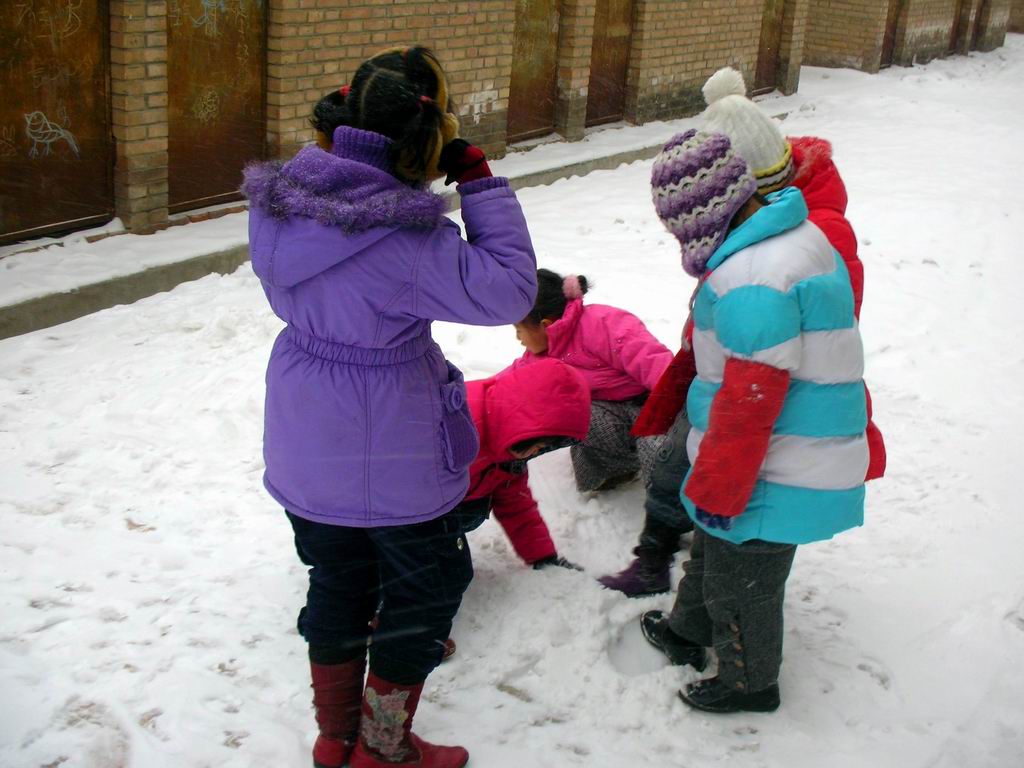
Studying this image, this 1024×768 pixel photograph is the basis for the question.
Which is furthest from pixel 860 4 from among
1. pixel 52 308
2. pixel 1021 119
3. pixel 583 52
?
pixel 52 308

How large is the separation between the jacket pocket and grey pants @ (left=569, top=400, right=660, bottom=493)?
1.27 meters

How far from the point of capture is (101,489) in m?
3.74

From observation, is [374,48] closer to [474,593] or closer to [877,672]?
[474,593]

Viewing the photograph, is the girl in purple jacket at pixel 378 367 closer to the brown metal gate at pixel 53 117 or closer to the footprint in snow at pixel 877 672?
the footprint in snow at pixel 877 672

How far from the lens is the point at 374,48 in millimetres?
7324

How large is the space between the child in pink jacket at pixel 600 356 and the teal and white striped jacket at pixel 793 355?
3.59ft

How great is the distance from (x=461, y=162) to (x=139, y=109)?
429 centimetres

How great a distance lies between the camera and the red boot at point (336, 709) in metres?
2.46

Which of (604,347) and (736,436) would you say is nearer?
(736,436)

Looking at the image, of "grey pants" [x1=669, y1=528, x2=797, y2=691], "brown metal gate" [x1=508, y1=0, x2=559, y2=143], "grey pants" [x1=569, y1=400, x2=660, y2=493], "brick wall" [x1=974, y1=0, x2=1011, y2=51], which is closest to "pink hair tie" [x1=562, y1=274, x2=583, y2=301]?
"grey pants" [x1=569, y1=400, x2=660, y2=493]

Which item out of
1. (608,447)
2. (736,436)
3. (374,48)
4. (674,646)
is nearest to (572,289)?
(608,447)

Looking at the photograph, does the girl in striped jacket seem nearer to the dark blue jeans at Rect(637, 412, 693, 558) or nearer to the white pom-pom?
the dark blue jeans at Rect(637, 412, 693, 558)

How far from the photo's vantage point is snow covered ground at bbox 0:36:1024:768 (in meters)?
2.68

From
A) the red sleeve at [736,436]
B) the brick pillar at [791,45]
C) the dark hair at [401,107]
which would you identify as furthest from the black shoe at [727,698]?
the brick pillar at [791,45]
